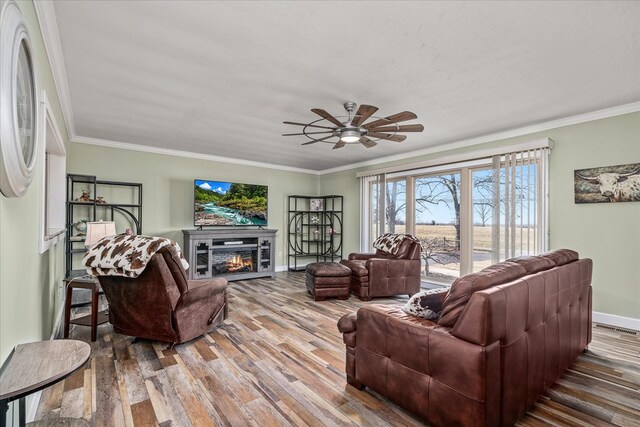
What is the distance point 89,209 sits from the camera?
4.88m

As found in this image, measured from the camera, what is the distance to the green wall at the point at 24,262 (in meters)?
1.32

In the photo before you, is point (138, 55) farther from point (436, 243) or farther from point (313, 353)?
point (436, 243)

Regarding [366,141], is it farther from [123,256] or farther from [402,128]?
[123,256]

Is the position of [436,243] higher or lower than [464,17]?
lower

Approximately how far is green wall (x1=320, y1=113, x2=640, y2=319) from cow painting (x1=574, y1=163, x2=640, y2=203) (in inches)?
2.4

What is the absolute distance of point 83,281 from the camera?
2.95m

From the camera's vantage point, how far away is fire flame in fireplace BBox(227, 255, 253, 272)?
5.90 meters

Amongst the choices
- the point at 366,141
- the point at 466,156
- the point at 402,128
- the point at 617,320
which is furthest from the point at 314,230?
the point at 617,320

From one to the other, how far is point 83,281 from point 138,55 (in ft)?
6.98

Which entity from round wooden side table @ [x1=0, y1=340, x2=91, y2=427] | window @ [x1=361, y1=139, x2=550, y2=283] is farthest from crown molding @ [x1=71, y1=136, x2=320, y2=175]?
round wooden side table @ [x1=0, y1=340, x2=91, y2=427]

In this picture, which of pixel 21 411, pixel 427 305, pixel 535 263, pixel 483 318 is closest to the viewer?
pixel 21 411

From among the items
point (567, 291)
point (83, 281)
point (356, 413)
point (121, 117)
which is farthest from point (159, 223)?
point (567, 291)

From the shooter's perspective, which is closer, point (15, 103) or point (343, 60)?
point (15, 103)

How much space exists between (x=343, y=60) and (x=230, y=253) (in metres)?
4.42
